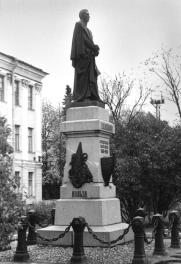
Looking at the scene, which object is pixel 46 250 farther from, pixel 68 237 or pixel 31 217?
pixel 31 217

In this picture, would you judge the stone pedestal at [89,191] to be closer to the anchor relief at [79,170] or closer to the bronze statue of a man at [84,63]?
the anchor relief at [79,170]

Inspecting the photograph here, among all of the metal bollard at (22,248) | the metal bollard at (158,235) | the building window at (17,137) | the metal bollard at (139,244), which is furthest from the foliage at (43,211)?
the metal bollard at (139,244)

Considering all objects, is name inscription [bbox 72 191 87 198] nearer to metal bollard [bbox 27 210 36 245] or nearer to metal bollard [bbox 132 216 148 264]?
metal bollard [bbox 27 210 36 245]

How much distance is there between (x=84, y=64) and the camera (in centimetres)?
1440

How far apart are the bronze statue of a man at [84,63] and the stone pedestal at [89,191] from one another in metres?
0.56

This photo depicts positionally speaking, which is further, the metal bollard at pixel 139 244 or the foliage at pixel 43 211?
the foliage at pixel 43 211

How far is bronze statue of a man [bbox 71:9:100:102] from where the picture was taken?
14305 millimetres

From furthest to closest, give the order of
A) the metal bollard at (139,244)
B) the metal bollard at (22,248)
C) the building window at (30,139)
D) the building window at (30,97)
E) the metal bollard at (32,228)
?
1. the building window at (30,139)
2. the building window at (30,97)
3. the metal bollard at (32,228)
4. the metal bollard at (22,248)
5. the metal bollard at (139,244)

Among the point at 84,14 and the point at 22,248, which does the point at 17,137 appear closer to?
the point at 84,14

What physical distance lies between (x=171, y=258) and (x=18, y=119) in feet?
110

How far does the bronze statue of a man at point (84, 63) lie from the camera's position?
14.3 metres

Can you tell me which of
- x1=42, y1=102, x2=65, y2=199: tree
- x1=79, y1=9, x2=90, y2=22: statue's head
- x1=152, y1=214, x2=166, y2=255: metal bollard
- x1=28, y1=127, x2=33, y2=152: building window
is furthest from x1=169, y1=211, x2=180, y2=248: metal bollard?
x1=42, y1=102, x2=65, y2=199: tree

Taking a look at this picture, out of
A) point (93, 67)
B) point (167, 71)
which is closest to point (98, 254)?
point (93, 67)

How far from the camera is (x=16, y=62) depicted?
4169 centimetres
